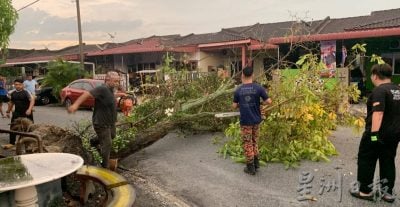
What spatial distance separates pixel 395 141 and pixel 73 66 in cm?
1819

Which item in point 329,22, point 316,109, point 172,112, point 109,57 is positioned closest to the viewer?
point 316,109

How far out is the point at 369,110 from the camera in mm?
4594

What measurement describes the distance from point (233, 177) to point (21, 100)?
17.3 feet

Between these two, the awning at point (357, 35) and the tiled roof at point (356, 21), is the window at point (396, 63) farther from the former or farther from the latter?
the awning at point (357, 35)

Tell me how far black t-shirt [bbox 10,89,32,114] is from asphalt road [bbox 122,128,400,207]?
283 cm

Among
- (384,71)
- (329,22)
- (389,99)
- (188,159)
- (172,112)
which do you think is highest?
(329,22)

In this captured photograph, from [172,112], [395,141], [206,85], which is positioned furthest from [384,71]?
[206,85]

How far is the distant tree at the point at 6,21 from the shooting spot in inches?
386

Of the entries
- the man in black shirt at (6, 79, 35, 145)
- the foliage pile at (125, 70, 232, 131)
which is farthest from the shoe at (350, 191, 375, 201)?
the man in black shirt at (6, 79, 35, 145)

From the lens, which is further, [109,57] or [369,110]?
[109,57]

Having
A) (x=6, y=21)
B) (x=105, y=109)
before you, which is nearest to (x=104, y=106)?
(x=105, y=109)

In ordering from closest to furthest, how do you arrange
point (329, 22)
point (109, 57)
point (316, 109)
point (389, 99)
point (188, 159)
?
point (389, 99)
point (316, 109)
point (188, 159)
point (329, 22)
point (109, 57)

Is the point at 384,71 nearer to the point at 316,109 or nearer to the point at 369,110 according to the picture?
the point at 369,110

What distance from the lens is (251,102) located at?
5.86m
